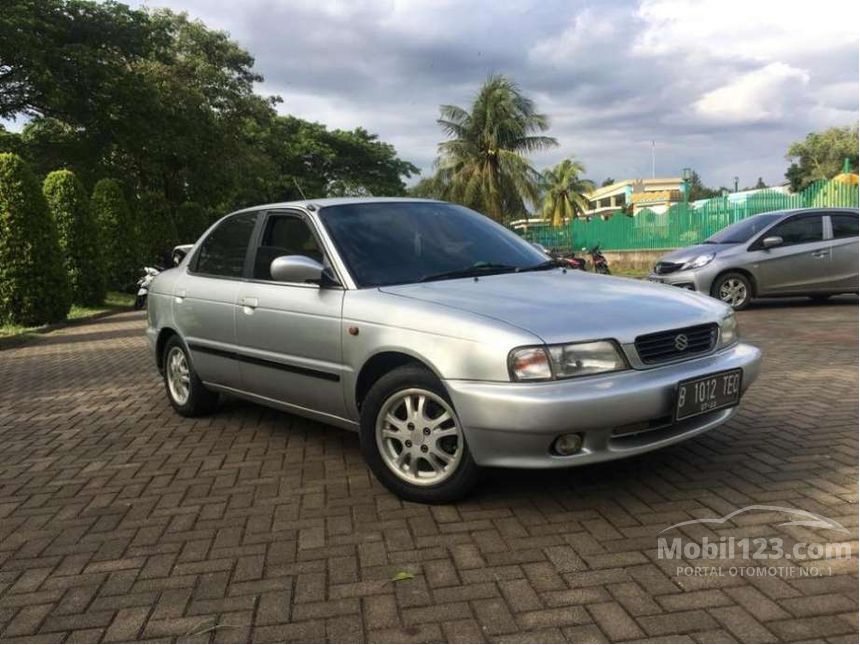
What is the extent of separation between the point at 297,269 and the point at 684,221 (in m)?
19.3

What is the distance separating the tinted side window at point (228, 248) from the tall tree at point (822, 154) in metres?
62.6

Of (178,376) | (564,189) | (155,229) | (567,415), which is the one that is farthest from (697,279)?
(564,189)

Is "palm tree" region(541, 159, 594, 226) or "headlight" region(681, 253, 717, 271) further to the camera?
"palm tree" region(541, 159, 594, 226)

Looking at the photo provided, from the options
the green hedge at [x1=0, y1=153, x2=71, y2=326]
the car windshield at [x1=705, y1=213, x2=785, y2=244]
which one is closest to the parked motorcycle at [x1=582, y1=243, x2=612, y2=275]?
the car windshield at [x1=705, y1=213, x2=785, y2=244]

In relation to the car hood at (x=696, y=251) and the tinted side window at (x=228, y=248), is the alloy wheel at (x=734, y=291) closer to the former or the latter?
the car hood at (x=696, y=251)

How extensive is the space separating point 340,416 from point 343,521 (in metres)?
0.74

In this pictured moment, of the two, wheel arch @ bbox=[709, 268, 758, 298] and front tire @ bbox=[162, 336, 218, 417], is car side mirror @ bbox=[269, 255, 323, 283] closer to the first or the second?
front tire @ bbox=[162, 336, 218, 417]

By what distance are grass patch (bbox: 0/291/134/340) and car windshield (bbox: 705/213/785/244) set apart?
11.6 metres

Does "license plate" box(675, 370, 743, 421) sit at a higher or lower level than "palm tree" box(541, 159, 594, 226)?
lower

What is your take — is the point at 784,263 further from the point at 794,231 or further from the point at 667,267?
the point at 667,267

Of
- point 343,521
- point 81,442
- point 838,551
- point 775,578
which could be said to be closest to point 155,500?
point 343,521

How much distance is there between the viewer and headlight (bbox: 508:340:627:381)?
314 centimetres

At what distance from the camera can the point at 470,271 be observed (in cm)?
421

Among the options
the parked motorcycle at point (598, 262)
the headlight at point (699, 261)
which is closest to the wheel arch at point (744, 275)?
the headlight at point (699, 261)
